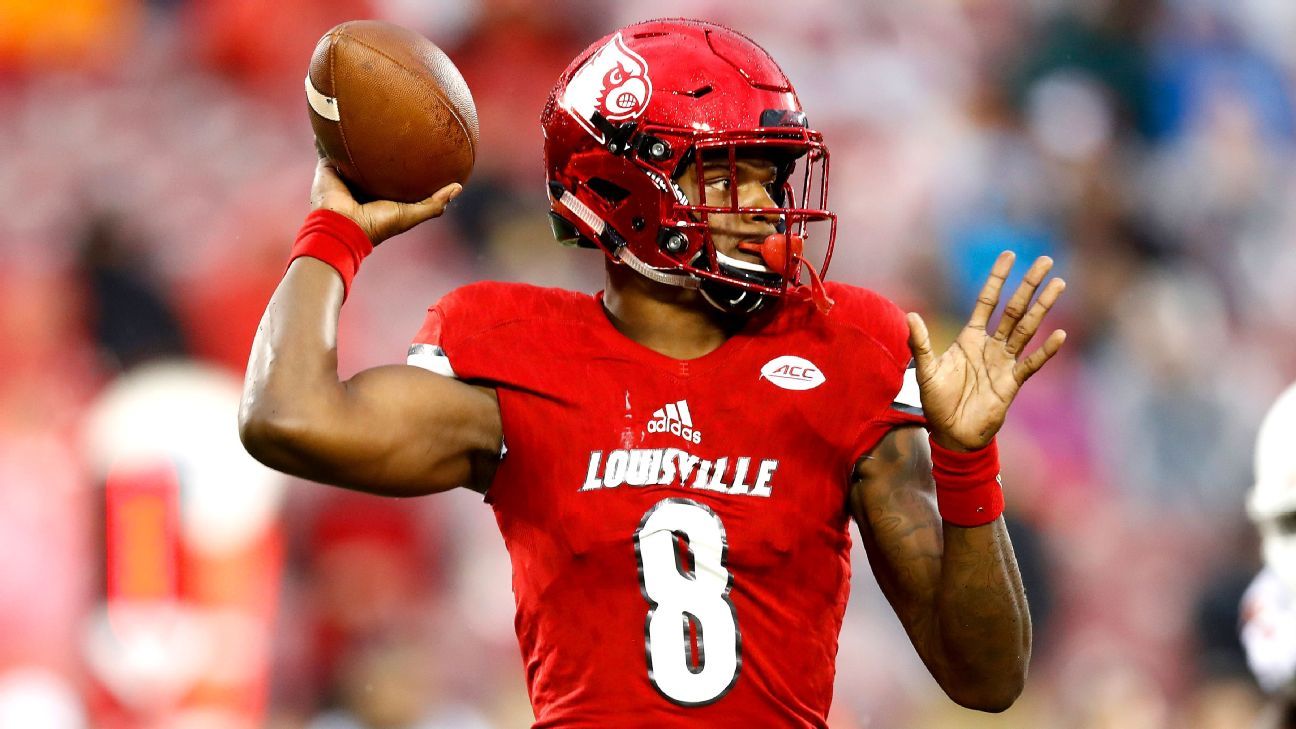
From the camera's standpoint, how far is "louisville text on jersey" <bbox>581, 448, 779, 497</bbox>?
201cm

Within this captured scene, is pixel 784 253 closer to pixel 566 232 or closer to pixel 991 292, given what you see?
pixel 991 292

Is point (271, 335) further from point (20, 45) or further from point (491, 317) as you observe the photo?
point (20, 45)

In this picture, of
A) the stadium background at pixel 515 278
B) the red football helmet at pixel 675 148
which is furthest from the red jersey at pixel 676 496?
the stadium background at pixel 515 278

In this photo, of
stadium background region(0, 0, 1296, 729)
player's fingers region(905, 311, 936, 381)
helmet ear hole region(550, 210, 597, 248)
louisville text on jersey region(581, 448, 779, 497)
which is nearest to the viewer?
player's fingers region(905, 311, 936, 381)

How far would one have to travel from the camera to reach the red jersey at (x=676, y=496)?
6.44 feet

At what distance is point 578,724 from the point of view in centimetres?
197

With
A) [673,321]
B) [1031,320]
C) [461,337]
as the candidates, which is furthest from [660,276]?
[1031,320]

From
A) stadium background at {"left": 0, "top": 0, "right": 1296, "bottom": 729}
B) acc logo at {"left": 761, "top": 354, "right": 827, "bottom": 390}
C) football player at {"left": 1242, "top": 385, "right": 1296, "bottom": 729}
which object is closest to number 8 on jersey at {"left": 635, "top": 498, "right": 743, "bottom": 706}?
acc logo at {"left": 761, "top": 354, "right": 827, "bottom": 390}

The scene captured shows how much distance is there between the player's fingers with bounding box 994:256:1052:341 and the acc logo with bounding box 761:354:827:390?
25cm

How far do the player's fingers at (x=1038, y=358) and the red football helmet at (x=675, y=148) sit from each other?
0.94ft

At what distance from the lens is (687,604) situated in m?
1.96

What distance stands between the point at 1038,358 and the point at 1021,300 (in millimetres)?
91

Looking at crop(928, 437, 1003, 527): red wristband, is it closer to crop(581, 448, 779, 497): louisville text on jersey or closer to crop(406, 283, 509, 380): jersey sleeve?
crop(581, 448, 779, 497): louisville text on jersey

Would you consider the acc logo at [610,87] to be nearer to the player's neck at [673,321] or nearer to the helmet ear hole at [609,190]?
the helmet ear hole at [609,190]
